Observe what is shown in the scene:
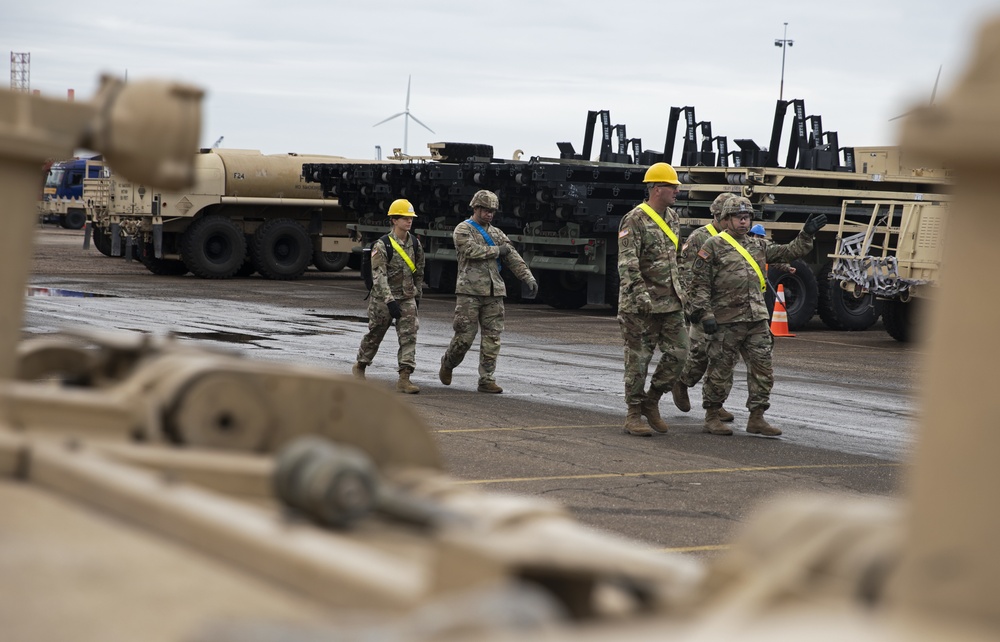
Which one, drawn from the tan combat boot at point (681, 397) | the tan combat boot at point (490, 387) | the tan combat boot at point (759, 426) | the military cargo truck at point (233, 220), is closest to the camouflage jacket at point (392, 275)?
the tan combat boot at point (490, 387)

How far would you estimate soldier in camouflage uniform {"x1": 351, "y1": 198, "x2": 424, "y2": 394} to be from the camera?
511 inches

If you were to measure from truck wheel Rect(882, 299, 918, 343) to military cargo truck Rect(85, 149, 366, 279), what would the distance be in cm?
1479

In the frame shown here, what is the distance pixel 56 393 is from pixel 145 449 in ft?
1.20

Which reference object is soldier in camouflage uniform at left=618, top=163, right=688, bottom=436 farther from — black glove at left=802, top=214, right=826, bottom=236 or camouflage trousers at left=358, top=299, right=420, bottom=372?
camouflage trousers at left=358, top=299, right=420, bottom=372

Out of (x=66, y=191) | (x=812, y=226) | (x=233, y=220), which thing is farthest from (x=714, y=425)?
(x=66, y=191)

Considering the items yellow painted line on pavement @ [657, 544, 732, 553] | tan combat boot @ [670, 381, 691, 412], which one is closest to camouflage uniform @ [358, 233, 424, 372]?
tan combat boot @ [670, 381, 691, 412]

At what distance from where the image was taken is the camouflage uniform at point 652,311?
10695 mm

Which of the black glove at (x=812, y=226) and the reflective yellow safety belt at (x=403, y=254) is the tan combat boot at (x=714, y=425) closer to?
the black glove at (x=812, y=226)

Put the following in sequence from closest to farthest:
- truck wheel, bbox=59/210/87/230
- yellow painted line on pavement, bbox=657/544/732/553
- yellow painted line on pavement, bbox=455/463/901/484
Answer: yellow painted line on pavement, bbox=657/544/732/553, yellow painted line on pavement, bbox=455/463/901/484, truck wheel, bbox=59/210/87/230

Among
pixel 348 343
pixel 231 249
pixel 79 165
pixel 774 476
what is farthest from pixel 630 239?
pixel 79 165

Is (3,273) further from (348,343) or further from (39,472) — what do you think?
(348,343)

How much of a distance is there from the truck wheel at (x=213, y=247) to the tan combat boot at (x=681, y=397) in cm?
2074

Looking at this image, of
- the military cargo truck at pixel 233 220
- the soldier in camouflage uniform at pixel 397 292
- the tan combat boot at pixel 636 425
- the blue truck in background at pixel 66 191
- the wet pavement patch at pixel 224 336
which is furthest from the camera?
the blue truck in background at pixel 66 191

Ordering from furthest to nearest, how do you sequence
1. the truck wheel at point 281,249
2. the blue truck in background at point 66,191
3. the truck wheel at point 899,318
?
the blue truck in background at point 66,191 < the truck wheel at point 281,249 < the truck wheel at point 899,318
